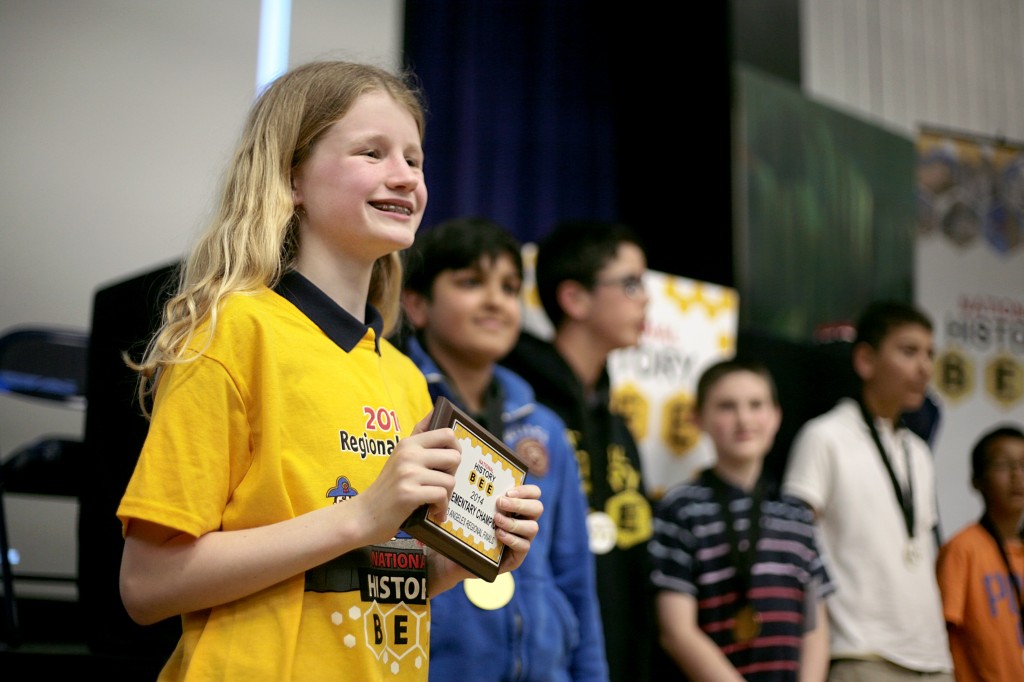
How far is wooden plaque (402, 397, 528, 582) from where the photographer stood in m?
1.33

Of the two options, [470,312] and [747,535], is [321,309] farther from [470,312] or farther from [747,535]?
[747,535]

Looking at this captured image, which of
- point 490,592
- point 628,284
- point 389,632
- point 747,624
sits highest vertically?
point 628,284

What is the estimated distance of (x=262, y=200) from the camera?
1526mm

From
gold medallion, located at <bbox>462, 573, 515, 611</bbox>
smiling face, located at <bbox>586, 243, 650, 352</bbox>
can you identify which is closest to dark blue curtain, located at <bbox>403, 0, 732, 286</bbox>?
smiling face, located at <bbox>586, 243, 650, 352</bbox>

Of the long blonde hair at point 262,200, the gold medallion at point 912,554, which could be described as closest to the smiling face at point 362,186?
the long blonde hair at point 262,200

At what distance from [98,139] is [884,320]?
111 inches

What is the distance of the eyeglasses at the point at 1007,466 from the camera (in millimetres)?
2937

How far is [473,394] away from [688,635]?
0.91 meters

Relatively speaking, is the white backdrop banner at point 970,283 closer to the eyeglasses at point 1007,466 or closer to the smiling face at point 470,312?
the eyeglasses at point 1007,466

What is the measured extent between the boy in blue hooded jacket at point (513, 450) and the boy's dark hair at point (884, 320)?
4.99 ft

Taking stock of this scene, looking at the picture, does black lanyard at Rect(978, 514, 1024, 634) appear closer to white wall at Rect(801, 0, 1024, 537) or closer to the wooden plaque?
white wall at Rect(801, 0, 1024, 537)

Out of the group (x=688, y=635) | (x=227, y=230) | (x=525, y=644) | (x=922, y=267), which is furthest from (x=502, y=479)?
(x=922, y=267)

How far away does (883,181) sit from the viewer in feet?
14.5

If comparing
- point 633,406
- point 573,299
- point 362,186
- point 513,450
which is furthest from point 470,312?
point 362,186
